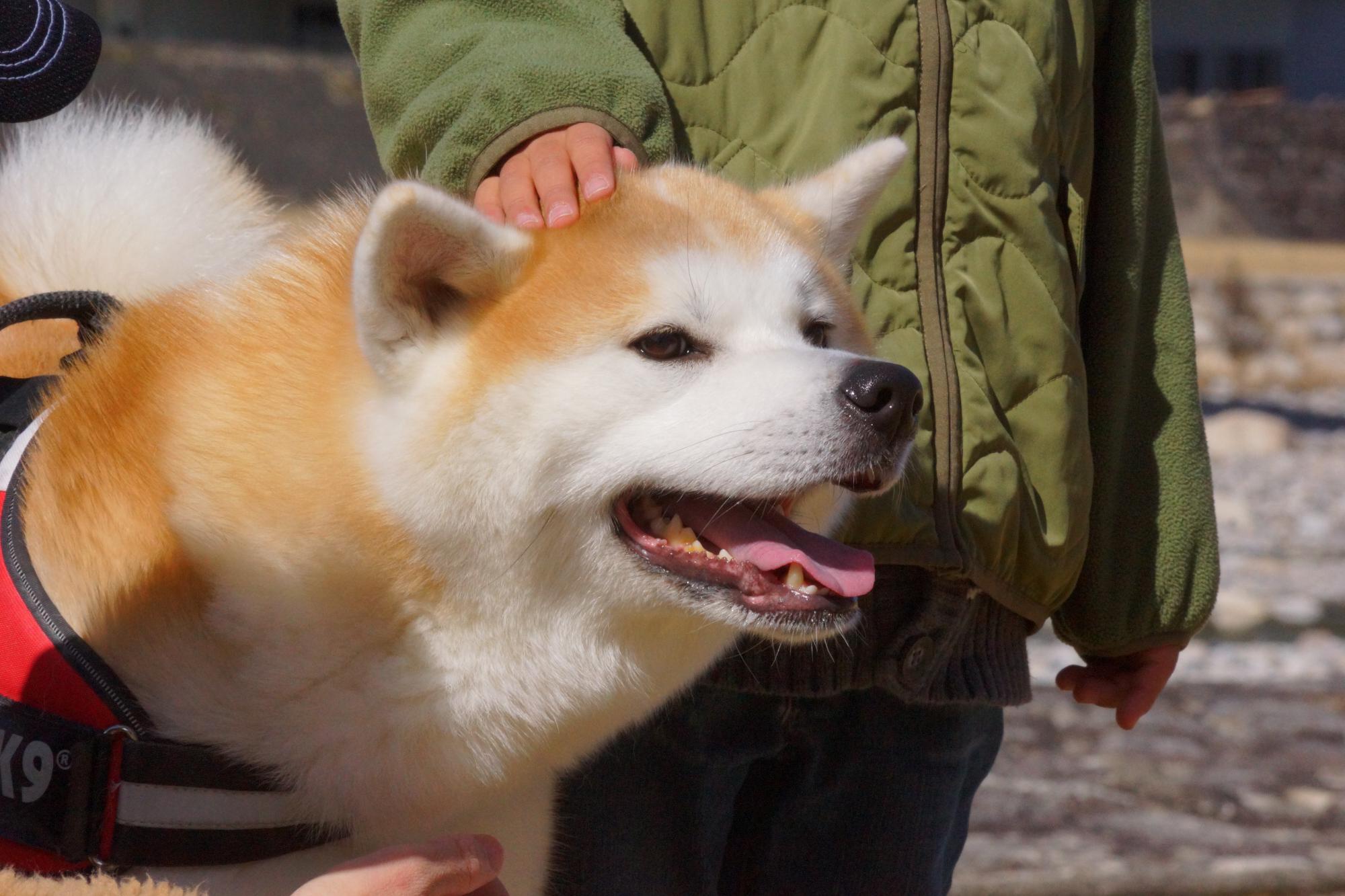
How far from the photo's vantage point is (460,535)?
59.1 inches

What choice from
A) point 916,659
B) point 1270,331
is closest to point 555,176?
point 916,659

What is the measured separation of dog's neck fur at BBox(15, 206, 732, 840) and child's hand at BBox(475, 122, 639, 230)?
0.76 feet

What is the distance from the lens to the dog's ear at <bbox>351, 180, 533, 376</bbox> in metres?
1.42

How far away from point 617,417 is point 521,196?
28 centimetres

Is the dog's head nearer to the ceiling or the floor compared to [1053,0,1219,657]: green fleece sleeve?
nearer to the ceiling

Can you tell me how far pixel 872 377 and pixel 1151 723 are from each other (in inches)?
114

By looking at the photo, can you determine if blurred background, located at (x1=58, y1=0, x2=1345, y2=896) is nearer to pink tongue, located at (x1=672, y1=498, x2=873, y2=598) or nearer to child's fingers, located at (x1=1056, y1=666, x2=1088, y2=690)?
child's fingers, located at (x1=1056, y1=666, x2=1088, y2=690)

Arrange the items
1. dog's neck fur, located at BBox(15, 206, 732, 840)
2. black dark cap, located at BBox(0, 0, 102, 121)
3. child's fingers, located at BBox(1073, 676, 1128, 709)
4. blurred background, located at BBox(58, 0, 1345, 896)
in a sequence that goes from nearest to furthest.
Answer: black dark cap, located at BBox(0, 0, 102, 121) < dog's neck fur, located at BBox(15, 206, 732, 840) < child's fingers, located at BBox(1073, 676, 1128, 709) < blurred background, located at BBox(58, 0, 1345, 896)

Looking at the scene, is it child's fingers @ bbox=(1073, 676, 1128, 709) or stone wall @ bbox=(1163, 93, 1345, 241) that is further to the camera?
stone wall @ bbox=(1163, 93, 1345, 241)

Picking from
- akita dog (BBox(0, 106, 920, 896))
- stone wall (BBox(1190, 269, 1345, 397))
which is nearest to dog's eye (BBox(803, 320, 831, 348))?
akita dog (BBox(0, 106, 920, 896))

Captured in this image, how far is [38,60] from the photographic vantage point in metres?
0.99

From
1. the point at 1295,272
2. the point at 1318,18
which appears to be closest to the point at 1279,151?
the point at 1295,272

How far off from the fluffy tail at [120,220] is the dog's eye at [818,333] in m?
0.81

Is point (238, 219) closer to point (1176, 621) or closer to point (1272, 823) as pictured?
point (1176, 621)
